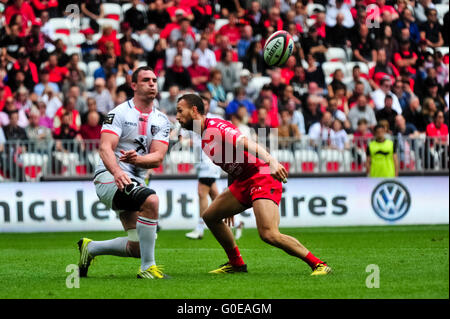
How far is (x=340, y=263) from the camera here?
11320 millimetres

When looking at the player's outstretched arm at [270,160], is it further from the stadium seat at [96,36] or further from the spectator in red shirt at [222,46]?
the stadium seat at [96,36]

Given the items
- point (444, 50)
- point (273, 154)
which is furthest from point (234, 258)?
point (444, 50)

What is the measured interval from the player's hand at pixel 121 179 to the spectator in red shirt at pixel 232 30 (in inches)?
564

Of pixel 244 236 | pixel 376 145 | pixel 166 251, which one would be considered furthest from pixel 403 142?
pixel 166 251

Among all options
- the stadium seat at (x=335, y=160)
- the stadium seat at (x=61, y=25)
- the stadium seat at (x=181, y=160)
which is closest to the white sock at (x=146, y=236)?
the stadium seat at (x=181, y=160)

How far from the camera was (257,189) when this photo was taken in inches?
401

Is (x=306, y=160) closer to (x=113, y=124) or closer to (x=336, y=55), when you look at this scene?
(x=336, y=55)

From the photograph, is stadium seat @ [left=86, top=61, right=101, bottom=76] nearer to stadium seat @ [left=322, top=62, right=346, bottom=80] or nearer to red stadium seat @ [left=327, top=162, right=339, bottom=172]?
stadium seat @ [left=322, top=62, right=346, bottom=80]

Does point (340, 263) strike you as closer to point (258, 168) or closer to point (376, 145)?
point (258, 168)

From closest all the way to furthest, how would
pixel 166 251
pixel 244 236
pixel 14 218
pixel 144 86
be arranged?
pixel 144 86, pixel 166 251, pixel 244 236, pixel 14 218

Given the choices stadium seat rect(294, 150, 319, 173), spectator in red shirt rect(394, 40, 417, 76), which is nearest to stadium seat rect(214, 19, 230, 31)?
spectator in red shirt rect(394, 40, 417, 76)

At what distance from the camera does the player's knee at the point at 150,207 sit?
9.68 metres

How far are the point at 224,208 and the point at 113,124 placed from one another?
1.62m
